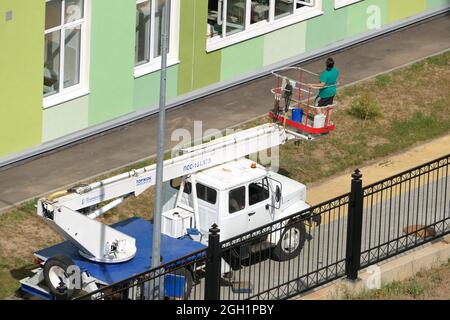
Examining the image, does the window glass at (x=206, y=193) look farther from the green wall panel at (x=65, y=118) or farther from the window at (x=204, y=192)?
the green wall panel at (x=65, y=118)

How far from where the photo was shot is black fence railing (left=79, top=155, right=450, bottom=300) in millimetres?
22016

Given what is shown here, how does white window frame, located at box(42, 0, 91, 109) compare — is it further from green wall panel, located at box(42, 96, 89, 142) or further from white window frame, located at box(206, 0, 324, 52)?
white window frame, located at box(206, 0, 324, 52)

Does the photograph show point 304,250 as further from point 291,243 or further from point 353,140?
point 353,140

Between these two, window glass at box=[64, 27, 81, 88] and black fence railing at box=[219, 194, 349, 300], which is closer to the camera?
black fence railing at box=[219, 194, 349, 300]

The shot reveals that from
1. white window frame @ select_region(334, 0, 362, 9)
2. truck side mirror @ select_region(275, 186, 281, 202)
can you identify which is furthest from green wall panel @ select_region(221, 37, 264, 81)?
truck side mirror @ select_region(275, 186, 281, 202)

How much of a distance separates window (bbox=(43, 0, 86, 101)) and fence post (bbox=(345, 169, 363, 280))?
8159 mm

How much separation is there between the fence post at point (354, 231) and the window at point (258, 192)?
2416 millimetres

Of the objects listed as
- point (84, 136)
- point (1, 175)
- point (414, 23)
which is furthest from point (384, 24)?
point (1, 175)

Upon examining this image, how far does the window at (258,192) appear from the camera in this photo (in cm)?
2550

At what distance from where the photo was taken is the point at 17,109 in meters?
28.5

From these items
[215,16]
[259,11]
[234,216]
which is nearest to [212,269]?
[234,216]

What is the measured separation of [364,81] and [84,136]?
6646mm

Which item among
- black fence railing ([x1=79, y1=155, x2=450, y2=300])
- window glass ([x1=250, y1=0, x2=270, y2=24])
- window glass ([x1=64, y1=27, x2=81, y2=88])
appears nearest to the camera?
black fence railing ([x1=79, y1=155, x2=450, y2=300])

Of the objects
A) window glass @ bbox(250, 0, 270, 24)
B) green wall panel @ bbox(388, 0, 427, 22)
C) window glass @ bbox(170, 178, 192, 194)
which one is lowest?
window glass @ bbox(170, 178, 192, 194)
